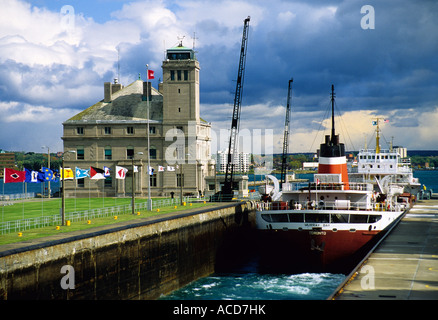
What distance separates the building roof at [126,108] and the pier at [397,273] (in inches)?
2258

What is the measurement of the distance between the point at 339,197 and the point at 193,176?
4169 centimetres

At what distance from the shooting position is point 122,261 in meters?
37.3

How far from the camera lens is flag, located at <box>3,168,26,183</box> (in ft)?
132

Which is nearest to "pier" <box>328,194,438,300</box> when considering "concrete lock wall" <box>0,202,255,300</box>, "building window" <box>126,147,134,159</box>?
"concrete lock wall" <box>0,202,255,300</box>

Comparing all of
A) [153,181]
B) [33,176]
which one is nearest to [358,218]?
[33,176]

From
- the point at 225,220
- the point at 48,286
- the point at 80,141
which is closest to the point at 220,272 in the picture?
the point at 225,220

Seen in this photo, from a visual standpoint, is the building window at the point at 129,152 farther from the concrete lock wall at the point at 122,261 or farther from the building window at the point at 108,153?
the concrete lock wall at the point at 122,261

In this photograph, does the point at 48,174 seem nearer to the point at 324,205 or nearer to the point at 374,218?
the point at 324,205

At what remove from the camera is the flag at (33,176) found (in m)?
45.0

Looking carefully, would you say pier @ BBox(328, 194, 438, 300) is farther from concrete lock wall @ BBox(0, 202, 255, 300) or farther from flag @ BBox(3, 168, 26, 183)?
flag @ BBox(3, 168, 26, 183)

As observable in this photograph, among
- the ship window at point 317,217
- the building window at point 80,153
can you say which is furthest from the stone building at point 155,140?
the ship window at point 317,217

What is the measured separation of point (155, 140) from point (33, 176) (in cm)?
4588

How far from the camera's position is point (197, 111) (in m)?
93.0
